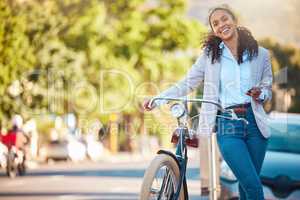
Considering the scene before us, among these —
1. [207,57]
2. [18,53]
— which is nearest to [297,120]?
[207,57]

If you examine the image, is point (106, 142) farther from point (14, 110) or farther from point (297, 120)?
point (297, 120)

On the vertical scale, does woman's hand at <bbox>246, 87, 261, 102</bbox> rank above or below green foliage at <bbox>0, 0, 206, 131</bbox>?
below

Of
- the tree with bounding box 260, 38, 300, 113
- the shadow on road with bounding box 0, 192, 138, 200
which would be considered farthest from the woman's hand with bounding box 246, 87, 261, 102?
the tree with bounding box 260, 38, 300, 113

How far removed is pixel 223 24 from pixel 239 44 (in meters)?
0.19

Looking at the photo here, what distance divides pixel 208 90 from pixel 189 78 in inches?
5.7

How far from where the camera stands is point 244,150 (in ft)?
17.8

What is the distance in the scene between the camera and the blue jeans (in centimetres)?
539

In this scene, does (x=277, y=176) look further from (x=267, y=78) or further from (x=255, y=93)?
(x=255, y=93)

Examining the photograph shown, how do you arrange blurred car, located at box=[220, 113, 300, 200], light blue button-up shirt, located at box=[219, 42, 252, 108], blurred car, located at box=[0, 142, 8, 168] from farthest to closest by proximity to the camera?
blurred car, located at box=[0, 142, 8, 168], blurred car, located at box=[220, 113, 300, 200], light blue button-up shirt, located at box=[219, 42, 252, 108]

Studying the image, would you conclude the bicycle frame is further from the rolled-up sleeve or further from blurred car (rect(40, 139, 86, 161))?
blurred car (rect(40, 139, 86, 161))

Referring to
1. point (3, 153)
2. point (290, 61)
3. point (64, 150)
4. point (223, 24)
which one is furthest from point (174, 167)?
point (290, 61)

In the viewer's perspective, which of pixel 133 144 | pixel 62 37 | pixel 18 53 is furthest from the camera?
pixel 133 144

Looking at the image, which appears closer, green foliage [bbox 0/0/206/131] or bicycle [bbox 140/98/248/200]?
bicycle [bbox 140/98/248/200]

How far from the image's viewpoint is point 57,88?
35.9m
